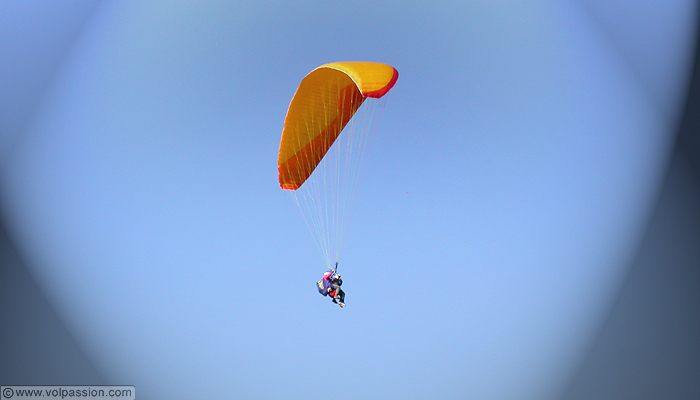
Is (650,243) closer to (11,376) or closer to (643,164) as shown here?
(643,164)

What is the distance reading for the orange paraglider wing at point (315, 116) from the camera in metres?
7.04

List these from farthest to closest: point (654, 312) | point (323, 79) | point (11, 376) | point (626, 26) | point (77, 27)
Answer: point (11, 376), point (654, 312), point (77, 27), point (626, 26), point (323, 79)

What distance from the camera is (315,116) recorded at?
25.0 ft

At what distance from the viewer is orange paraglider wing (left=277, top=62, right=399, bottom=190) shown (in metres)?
7.04

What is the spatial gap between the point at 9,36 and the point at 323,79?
6.92 m

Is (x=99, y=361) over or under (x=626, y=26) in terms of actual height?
under

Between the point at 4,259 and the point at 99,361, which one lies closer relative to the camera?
the point at 4,259

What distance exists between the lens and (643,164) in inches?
409

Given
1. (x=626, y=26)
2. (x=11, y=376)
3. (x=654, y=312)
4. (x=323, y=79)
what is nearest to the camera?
(x=323, y=79)

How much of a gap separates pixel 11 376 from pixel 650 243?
43.3 ft

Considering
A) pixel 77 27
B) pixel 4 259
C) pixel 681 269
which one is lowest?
pixel 681 269

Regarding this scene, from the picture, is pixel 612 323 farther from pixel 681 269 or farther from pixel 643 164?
pixel 643 164

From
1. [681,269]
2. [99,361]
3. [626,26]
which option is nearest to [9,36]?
[99,361]

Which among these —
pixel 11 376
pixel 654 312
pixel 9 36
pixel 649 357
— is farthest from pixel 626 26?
pixel 11 376
